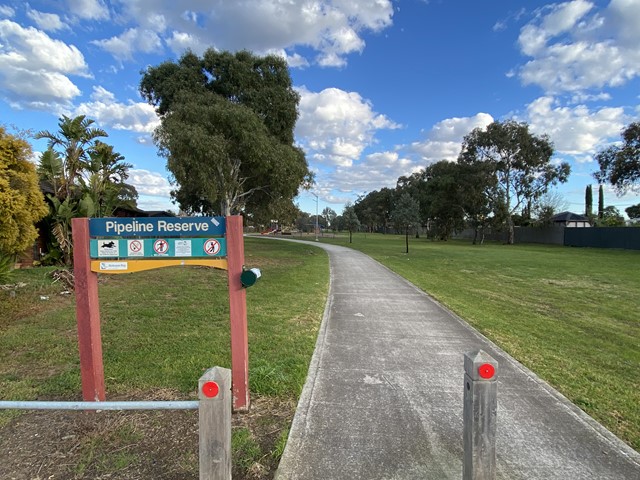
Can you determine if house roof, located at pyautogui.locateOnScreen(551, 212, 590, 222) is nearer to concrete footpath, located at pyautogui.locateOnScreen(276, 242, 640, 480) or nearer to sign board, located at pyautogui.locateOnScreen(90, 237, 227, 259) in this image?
concrete footpath, located at pyautogui.locateOnScreen(276, 242, 640, 480)

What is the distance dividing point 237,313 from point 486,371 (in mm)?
2264

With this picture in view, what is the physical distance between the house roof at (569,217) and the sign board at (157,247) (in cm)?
5979

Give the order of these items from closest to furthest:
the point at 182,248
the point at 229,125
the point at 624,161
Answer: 1. the point at 182,248
2. the point at 229,125
3. the point at 624,161

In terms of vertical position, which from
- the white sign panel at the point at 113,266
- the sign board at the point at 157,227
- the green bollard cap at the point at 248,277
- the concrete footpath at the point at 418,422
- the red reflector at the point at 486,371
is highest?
the sign board at the point at 157,227

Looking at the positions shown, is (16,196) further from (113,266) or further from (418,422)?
(418,422)

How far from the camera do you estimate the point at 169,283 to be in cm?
1134

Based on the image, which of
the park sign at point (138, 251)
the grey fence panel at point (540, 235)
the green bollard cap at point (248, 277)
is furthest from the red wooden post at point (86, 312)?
the grey fence panel at point (540, 235)

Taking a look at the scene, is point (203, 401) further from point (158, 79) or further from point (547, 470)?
point (158, 79)

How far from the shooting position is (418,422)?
3.57 meters

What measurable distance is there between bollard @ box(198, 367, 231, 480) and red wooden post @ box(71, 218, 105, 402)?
77.1 inches

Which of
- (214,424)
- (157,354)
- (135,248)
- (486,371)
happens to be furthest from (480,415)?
(157,354)

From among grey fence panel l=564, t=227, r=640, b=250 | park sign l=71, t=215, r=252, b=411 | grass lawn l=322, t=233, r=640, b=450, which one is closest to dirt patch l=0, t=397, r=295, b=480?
park sign l=71, t=215, r=252, b=411

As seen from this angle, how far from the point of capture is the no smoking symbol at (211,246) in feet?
→ 12.2

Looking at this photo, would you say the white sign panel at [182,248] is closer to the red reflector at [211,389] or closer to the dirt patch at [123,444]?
the dirt patch at [123,444]
